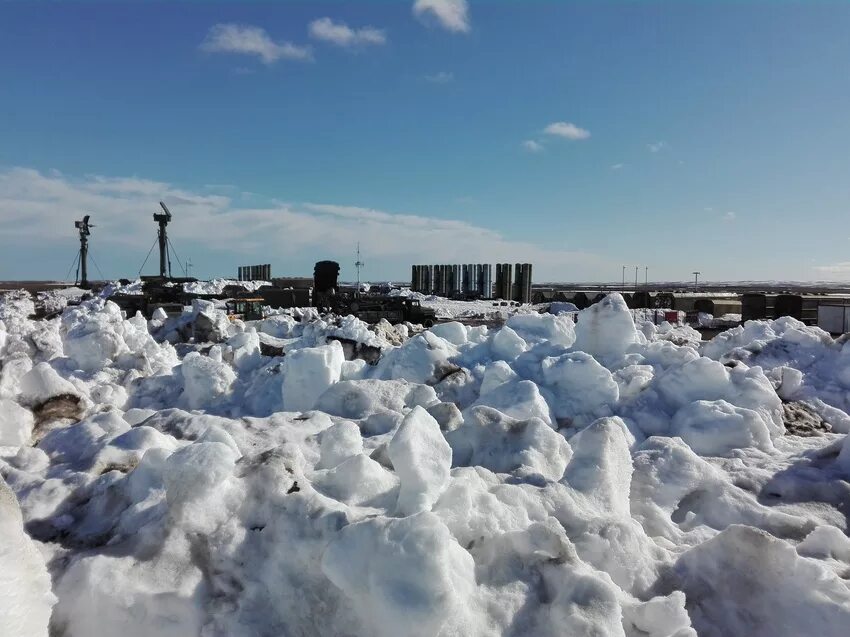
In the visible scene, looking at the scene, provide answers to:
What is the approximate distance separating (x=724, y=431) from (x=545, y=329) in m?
3.94

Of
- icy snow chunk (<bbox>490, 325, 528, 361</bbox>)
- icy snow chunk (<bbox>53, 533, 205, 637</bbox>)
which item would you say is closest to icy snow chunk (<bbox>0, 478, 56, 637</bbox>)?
icy snow chunk (<bbox>53, 533, 205, 637</bbox>)

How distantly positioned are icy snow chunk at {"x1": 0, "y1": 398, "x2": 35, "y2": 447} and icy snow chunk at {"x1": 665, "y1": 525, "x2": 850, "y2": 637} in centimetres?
434

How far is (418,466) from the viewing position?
2.77 m

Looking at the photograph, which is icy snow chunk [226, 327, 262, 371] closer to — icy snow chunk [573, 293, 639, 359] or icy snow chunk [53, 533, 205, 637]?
icy snow chunk [573, 293, 639, 359]

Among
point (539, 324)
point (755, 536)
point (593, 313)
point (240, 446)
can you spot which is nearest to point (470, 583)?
point (755, 536)

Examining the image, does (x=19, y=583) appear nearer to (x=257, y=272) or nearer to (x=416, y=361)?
(x=416, y=361)

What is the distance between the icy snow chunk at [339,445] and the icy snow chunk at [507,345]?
396 cm

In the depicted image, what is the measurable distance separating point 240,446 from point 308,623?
1.93m

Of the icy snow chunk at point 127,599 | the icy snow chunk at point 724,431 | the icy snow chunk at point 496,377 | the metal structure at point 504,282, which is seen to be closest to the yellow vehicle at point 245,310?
the icy snow chunk at point 496,377

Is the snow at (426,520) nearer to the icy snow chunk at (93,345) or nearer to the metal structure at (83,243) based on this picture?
the icy snow chunk at (93,345)

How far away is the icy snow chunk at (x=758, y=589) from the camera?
234 cm

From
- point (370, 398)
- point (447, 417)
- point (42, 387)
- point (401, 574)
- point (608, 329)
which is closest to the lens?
point (401, 574)

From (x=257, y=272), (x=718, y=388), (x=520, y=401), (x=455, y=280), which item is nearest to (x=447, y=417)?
(x=520, y=401)

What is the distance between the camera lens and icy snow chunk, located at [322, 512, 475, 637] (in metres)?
2.08
